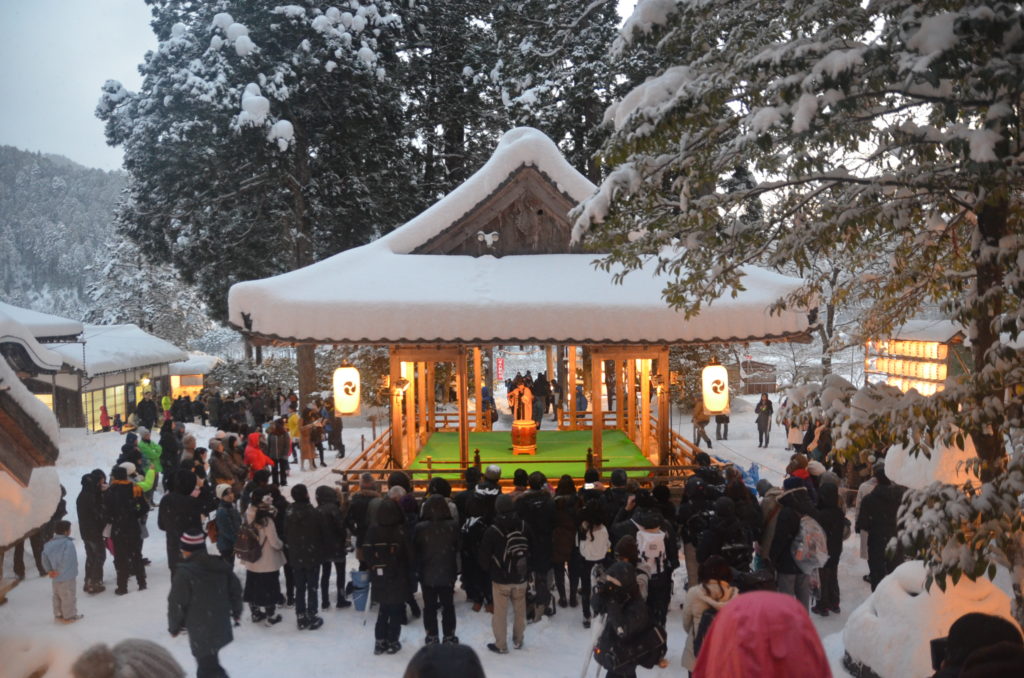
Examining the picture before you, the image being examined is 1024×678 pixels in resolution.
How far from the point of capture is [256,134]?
805 inches

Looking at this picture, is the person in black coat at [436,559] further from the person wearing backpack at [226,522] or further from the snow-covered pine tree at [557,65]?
the snow-covered pine tree at [557,65]

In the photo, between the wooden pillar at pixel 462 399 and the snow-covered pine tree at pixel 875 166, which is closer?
the snow-covered pine tree at pixel 875 166

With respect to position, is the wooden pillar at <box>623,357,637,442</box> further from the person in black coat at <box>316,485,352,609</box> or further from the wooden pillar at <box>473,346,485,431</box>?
the person in black coat at <box>316,485,352,609</box>

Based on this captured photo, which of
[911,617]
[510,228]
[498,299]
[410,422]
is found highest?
[510,228]

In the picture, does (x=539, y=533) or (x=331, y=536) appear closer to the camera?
(x=539, y=533)

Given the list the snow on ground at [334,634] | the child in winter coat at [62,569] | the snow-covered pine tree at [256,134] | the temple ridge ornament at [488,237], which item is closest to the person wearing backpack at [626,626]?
the snow on ground at [334,634]

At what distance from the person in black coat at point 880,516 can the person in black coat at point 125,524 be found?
28.4ft

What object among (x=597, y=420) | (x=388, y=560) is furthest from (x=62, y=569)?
(x=597, y=420)

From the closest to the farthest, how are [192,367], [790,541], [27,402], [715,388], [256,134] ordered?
[27,402] → [790,541] → [715,388] → [256,134] → [192,367]

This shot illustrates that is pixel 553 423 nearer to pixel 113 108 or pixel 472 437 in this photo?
pixel 472 437

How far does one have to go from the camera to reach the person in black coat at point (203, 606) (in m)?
5.70

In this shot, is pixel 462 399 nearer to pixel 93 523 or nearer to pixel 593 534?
pixel 593 534

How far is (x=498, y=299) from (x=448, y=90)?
17.1 meters

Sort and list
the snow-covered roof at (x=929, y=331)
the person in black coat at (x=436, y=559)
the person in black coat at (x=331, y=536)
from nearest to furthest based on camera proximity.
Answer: the person in black coat at (x=436, y=559), the person in black coat at (x=331, y=536), the snow-covered roof at (x=929, y=331)
